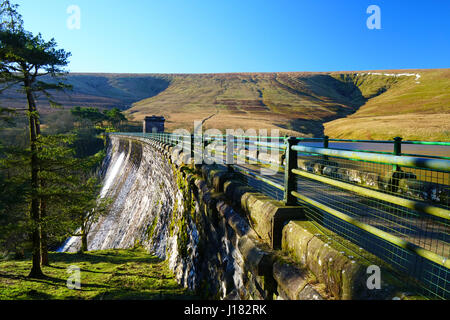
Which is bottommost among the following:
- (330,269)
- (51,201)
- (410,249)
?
(51,201)

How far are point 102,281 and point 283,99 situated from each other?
11515 centimetres

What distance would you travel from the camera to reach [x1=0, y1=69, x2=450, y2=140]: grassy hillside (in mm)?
62406

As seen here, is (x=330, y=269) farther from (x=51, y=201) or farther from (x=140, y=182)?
(x=140, y=182)

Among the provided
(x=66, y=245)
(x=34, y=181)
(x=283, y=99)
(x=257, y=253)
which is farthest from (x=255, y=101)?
(x=257, y=253)

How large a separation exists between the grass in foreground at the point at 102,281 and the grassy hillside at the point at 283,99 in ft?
115

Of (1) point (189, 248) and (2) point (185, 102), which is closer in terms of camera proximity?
(1) point (189, 248)

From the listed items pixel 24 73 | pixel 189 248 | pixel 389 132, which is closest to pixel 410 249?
pixel 189 248

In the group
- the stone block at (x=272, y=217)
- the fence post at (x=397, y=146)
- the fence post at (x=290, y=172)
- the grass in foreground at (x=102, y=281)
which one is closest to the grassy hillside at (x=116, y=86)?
the grass in foreground at (x=102, y=281)

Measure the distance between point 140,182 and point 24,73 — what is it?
10484mm

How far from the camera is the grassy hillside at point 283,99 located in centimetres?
6241

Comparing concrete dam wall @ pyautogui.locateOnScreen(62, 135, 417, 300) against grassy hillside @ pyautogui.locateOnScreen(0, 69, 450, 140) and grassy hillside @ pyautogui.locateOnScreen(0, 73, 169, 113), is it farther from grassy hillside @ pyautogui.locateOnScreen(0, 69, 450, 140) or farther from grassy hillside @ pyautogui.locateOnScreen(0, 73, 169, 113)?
grassy hillside @ pyautogui.locateOnScreen(0, 73, 169, 113)

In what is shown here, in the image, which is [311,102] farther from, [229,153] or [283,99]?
[229,153]

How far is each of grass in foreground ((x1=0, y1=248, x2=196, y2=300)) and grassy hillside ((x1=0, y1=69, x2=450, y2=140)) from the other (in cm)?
3490
